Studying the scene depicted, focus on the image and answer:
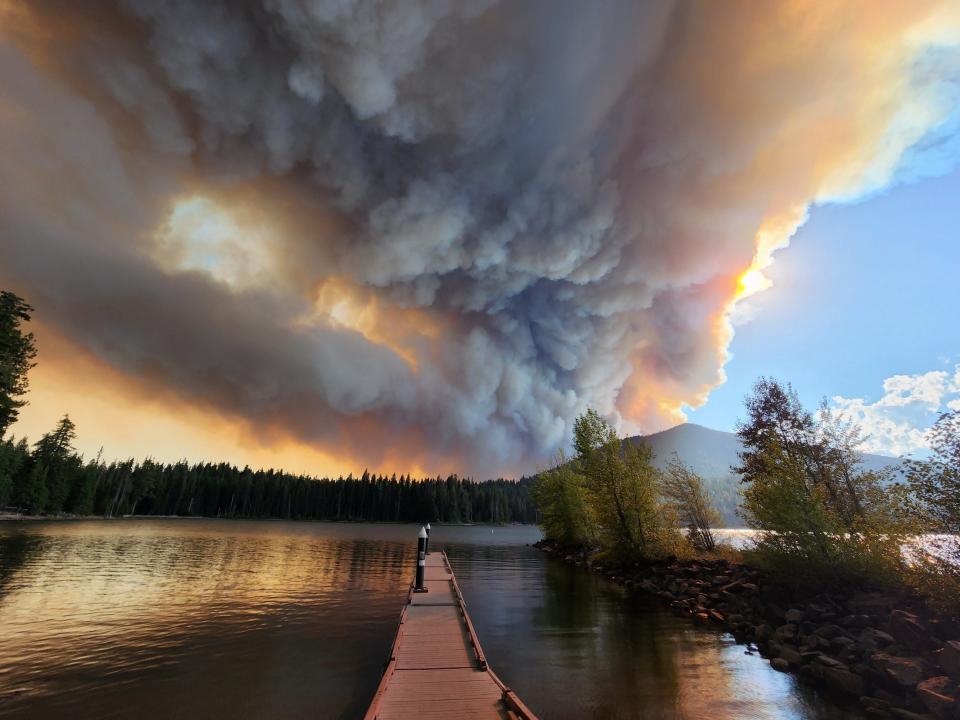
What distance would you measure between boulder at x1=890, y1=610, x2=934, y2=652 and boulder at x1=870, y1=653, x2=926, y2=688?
158 cm

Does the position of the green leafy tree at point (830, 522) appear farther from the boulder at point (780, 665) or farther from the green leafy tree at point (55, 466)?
the green leafy tree at point (55, 466)

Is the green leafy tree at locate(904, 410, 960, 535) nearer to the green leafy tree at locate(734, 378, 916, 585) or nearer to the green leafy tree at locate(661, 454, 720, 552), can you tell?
the green leafy tree at locate(734, 378, 916, 585)

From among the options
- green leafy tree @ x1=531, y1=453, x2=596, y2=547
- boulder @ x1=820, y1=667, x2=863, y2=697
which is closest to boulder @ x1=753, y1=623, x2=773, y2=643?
boulder @ x1=820, y1=667, x2=863, y2=697

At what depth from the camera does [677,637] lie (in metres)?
23.2

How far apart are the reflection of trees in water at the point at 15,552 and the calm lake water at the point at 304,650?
1.96 ft

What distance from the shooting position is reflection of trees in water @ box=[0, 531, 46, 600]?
33406 millimetres

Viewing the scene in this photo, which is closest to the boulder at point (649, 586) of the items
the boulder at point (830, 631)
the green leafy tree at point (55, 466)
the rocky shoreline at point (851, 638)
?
the rocky shoreline at point (851, 638)

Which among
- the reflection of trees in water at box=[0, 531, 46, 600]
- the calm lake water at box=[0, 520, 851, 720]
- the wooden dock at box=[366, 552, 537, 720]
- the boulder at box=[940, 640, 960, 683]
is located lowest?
the reflection of trees in water at box=[0, 531, 46, 600]

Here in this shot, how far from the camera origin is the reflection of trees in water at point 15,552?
3341 centimetres

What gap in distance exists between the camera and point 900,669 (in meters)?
15.5

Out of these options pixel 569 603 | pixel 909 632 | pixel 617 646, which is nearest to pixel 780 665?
pixel 909 632

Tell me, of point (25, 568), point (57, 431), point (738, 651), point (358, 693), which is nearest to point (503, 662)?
point (358, 693)

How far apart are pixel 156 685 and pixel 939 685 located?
95.2ft

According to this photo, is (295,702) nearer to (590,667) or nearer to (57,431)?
(590,667)
